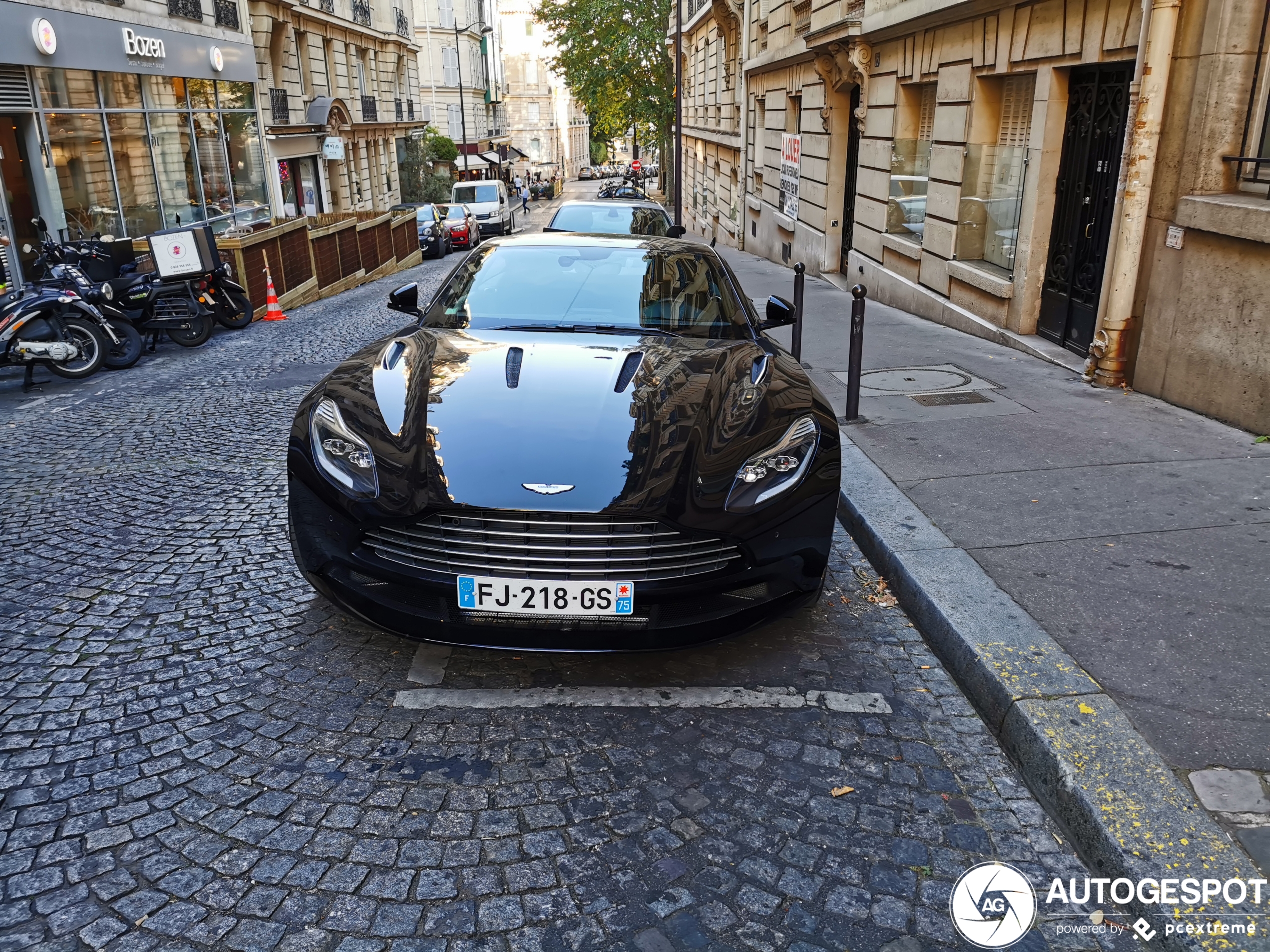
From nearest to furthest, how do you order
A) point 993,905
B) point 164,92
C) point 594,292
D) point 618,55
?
point 993,905 < point 594,292 < point 164,92 < point 618,55

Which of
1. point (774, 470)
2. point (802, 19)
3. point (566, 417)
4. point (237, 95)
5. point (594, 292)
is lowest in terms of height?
point (774, 470)

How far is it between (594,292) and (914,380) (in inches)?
157

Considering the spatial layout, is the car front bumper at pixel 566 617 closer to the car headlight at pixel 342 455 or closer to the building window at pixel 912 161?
the car headlight at pixel 342 455

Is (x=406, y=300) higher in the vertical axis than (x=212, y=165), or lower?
lower

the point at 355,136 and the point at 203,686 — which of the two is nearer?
the point at 203,686

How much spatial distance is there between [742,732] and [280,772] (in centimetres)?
151

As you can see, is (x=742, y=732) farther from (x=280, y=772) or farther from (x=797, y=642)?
(x=280, y=772)

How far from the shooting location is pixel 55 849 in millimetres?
2686

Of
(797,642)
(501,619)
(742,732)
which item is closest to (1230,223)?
(797,642)

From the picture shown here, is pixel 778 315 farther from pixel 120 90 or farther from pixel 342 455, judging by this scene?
pixel 120 90

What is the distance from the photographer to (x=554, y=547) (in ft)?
10.7

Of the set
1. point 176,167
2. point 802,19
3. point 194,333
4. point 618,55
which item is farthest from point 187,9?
point 618,55

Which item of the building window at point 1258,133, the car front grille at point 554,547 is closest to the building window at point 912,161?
the building window at point 1258,133

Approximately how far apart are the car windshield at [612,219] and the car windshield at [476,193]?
1104 inches
